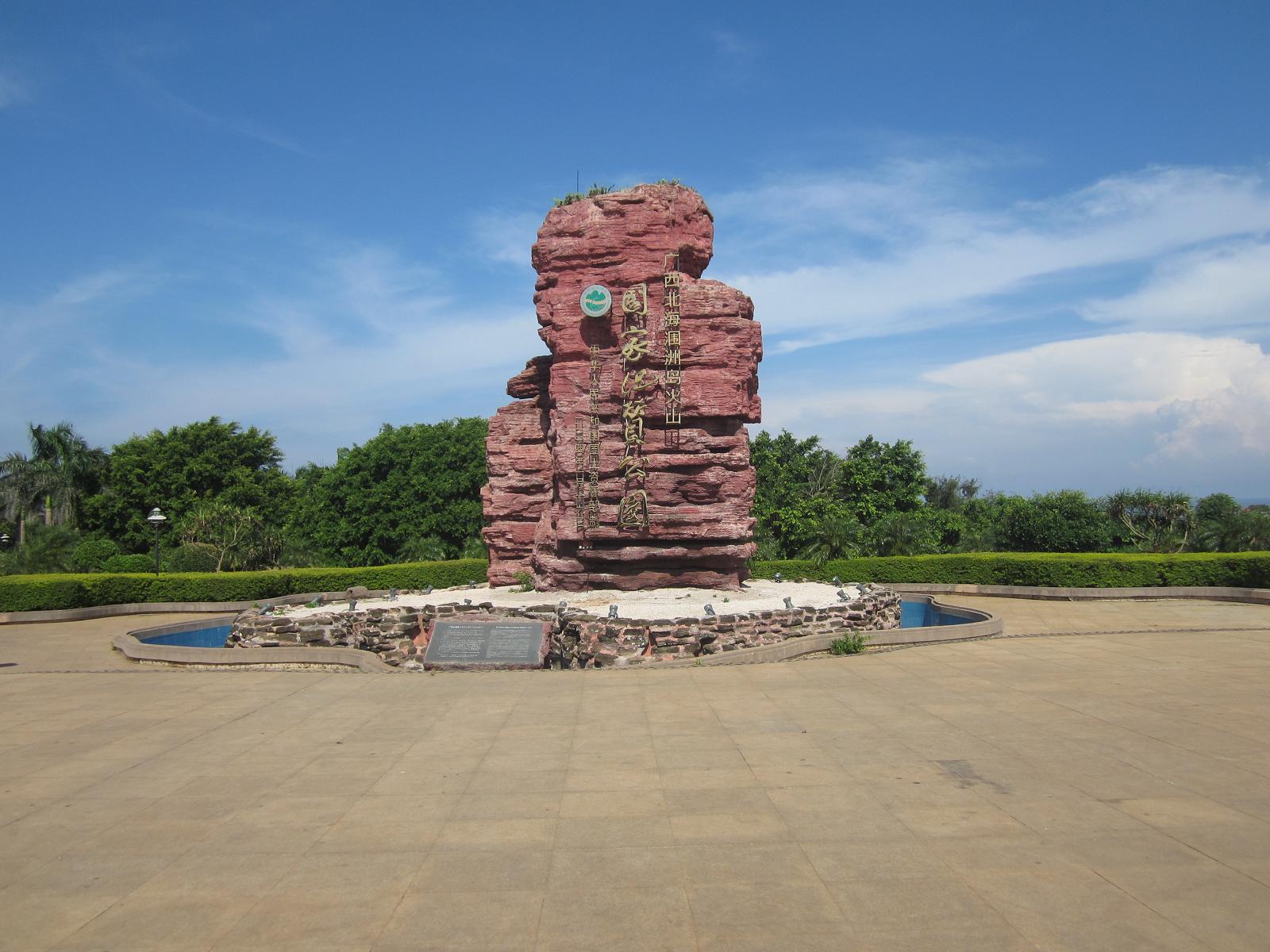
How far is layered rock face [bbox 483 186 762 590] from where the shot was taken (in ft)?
76.9

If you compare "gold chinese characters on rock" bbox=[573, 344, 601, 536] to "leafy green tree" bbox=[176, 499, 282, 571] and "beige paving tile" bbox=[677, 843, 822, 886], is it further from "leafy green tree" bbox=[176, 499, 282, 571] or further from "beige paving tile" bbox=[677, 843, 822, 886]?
"leafy green tree" bbox=[176, 499, 282, 571]

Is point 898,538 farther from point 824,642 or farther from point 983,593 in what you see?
point 824,642

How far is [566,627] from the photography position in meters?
19.5

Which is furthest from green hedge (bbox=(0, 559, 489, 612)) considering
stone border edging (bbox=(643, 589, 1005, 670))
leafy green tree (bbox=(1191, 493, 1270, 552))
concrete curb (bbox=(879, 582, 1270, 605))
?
leafy green tree (bbox=(1191, 493, 1270, 552))

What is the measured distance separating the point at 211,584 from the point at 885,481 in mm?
33486

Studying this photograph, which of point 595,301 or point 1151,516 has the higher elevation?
point 595,301

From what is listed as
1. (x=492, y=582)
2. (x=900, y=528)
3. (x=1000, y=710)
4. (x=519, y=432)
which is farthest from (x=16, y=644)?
(x=900, y=528)

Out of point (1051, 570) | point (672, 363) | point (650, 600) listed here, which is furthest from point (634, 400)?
point (1051, 570)

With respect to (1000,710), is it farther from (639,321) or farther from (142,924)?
(639,321)

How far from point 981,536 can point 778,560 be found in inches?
472

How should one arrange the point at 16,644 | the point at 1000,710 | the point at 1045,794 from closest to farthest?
1. the point at 1045,794
2. the point at 1000,710
3. the point at 16,644

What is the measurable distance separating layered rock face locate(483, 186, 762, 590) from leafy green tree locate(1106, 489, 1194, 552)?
22.8m

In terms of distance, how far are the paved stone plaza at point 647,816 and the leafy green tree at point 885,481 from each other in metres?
32.6

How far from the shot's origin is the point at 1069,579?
98.1 feet
